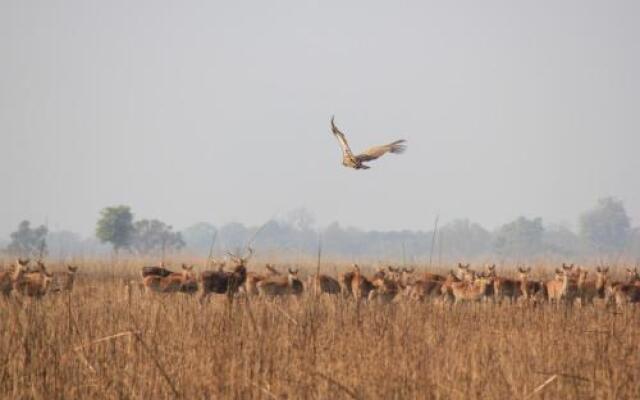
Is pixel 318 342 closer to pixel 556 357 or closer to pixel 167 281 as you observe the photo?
pixel 556 357

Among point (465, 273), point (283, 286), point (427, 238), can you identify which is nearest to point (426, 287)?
point (283, 286)

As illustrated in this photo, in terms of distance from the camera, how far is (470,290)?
15648mm

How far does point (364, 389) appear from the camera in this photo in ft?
19.7

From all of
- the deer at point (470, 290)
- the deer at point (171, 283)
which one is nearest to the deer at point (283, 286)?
the deer at point (171, 283)

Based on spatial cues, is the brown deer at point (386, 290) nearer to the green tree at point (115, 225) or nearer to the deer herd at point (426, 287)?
the deer herd at point (426, 287)

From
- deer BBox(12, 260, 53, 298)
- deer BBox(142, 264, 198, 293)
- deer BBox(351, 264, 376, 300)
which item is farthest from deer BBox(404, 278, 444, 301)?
deer BBox(12, 260, 53, 298)

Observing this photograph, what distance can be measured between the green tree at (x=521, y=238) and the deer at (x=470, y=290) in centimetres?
10993

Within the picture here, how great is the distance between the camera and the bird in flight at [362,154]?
1251cm

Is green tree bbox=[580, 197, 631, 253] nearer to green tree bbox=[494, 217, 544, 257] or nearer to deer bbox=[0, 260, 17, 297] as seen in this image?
green tree bbox=[494, 217, 544, 257]

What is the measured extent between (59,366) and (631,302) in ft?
38.5

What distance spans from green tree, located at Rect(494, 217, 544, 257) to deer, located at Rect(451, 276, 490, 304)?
109931 mm

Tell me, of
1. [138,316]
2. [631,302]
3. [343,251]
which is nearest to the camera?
[138,316]

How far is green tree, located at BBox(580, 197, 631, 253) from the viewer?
13620 centimetres

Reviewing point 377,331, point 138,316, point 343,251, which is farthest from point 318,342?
point 343,251
